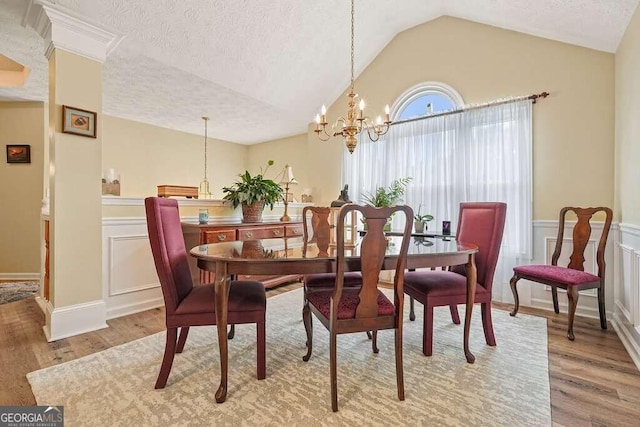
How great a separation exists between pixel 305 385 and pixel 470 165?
3043 millimetres

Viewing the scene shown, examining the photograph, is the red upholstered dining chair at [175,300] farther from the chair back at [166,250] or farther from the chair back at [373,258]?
the chair back at [373,258]

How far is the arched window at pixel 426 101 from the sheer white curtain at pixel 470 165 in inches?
8.0

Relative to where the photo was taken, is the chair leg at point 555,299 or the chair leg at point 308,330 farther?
the chair leg at point 555,299

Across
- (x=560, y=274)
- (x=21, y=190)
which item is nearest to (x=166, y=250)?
(x=560, y=274)

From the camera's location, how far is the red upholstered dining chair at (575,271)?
243 cm

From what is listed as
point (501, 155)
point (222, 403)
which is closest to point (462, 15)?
point (501, 155)

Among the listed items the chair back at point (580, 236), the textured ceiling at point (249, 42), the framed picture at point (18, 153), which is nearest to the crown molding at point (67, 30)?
the textured ceiling at point (249, 42)

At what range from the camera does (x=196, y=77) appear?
3617 millimetres

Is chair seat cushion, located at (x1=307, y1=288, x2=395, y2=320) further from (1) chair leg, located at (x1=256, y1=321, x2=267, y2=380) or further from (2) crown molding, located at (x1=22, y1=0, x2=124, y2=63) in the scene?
(2) crown molding, located at (x1=22, y1=0, x2=124, y2=63)

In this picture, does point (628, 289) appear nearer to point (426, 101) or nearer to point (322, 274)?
point (322, 274)

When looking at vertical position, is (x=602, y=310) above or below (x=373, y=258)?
below

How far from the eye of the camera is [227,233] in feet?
11.1

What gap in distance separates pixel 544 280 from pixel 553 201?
41.2 inches

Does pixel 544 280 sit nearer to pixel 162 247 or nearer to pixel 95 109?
pixel 162 247
